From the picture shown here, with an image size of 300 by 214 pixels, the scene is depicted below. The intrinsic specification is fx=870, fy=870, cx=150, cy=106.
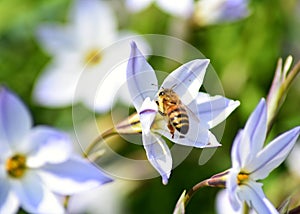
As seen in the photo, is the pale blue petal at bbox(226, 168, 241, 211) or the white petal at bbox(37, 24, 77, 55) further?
the white petal at bbox(37, 24, 77, 55)


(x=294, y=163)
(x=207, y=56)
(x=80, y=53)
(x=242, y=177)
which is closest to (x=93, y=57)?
(x=80, y=53)

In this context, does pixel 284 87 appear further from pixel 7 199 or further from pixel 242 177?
pixel 7 199

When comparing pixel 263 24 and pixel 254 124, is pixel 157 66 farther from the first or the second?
pixel 254 124

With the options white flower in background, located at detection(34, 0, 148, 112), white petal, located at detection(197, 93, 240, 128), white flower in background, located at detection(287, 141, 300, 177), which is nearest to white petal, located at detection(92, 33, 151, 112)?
white flower in background, located at detection(34, 0, 148, 112)

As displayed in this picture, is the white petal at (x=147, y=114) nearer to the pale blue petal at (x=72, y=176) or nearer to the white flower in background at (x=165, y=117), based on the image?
the white flower in background at (x=165, y=117)

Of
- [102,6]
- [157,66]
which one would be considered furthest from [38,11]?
[157,66]

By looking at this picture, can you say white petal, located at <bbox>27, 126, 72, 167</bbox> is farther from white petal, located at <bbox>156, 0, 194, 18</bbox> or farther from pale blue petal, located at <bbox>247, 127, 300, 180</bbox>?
white petal, located at <bbox>156, 0, 194, 18</bbox>
